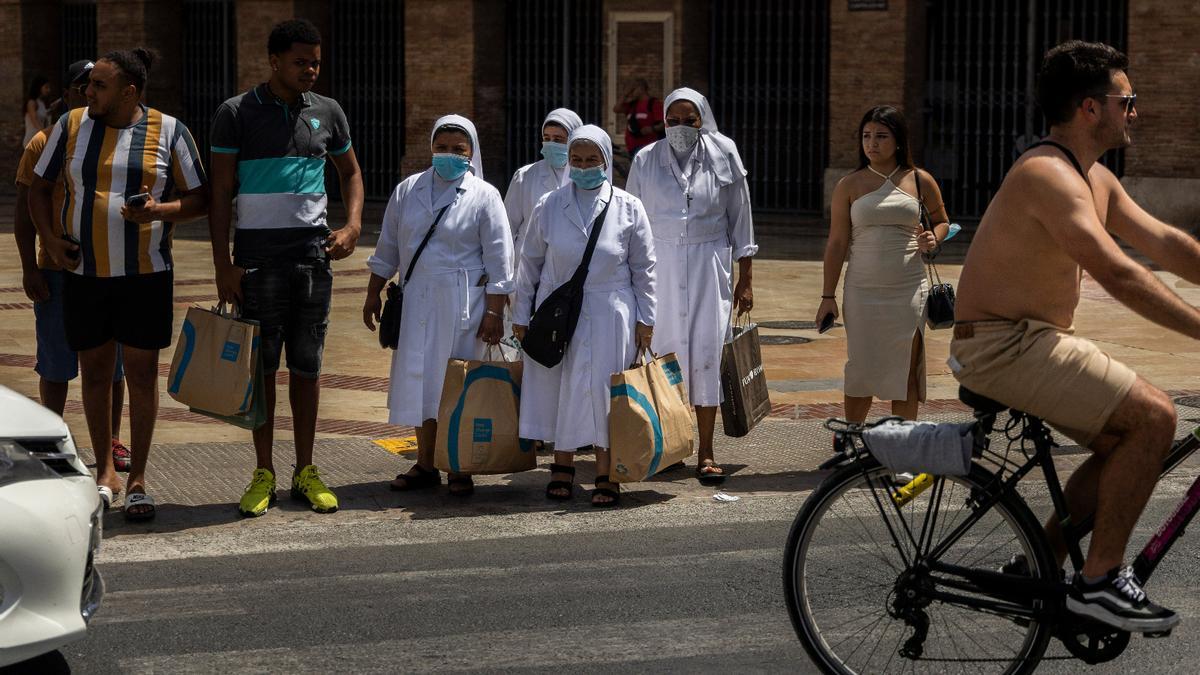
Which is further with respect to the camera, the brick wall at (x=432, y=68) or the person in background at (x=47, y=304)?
the brick wall at (x=432, y=68)

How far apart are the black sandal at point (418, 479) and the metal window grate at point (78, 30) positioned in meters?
25.4

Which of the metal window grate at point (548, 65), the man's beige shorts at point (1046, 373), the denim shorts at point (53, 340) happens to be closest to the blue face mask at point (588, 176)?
the denim shorts at point (53, 340)

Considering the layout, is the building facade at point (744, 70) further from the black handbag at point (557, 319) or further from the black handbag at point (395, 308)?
the black handbag at point (395, 308)

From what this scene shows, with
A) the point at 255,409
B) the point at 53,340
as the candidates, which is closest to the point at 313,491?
the point at 255,409

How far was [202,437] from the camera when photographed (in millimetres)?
10016

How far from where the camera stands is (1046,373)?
5004 millimetres

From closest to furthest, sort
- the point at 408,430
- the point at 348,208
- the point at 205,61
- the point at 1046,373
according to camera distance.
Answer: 1. the point at 1046,373
2. the point at 348,208
3. the point at 408,430
4. the point at 205,61

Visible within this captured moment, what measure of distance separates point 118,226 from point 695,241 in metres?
2.83

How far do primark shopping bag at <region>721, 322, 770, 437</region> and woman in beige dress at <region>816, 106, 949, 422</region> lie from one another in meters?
0.51

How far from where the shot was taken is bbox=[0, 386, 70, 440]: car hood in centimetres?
525

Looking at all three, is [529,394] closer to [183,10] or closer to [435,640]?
[435,640]

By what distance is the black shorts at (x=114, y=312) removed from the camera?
7891 mm

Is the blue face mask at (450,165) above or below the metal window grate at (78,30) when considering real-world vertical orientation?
below

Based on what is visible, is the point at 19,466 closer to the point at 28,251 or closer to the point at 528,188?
the point at 28,251
